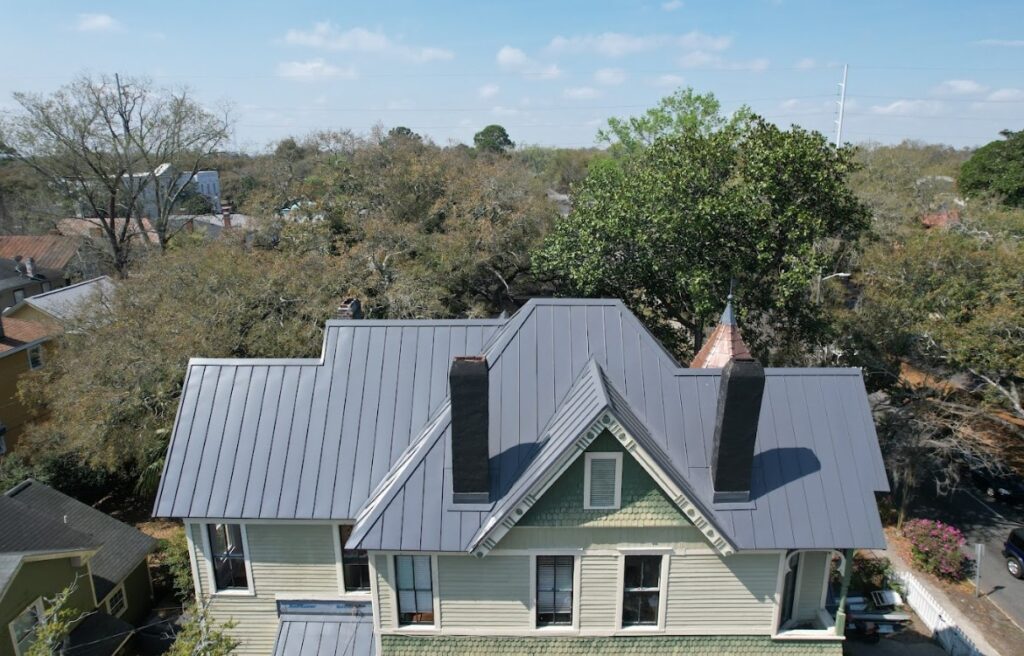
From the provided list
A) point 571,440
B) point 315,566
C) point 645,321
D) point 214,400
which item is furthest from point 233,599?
point 645,321

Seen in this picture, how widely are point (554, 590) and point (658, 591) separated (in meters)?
2.01

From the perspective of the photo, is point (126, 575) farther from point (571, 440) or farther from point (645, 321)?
point (645, 321)

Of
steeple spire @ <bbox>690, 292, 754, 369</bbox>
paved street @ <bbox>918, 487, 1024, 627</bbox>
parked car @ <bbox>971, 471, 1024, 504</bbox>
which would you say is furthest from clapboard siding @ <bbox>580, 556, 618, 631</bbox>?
parked car @ <bbox>971, 471, 1024, 504</bbox>

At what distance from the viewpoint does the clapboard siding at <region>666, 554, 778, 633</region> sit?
469 inches

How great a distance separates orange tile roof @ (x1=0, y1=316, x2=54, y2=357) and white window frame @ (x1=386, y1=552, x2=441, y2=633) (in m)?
27.6

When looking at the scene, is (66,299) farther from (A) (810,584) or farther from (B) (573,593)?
(A) (810,584)

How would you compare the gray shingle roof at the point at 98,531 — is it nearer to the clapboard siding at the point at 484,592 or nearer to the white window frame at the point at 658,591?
the clapboard siding at the point at 484,592

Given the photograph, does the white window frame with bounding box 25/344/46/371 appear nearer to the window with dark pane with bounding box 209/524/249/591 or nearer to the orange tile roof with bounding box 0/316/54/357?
the orange tile roof with bounding box 0/316/54/357

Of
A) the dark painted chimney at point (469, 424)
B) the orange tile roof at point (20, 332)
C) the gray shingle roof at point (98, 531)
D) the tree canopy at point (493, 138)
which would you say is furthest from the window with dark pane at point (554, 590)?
the tree canopy at point (493, 138)

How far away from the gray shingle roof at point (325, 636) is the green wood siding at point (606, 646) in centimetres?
90

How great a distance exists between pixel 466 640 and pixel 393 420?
4648mm

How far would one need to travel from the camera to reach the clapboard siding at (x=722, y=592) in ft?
39.1

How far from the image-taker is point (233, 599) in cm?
1359

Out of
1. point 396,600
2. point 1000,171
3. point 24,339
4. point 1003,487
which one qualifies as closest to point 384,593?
point 396,600
